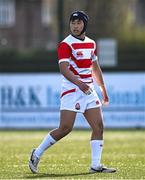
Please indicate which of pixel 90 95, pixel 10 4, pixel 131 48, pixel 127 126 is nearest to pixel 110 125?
pixel 127 126

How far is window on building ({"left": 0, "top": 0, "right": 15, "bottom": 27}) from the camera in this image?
58.8 metres

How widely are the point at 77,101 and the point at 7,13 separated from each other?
48008 millimetres

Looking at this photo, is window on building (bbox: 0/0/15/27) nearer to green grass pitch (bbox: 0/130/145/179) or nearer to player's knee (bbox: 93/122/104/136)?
green grass pitch (bbox: 0/130/145/179)

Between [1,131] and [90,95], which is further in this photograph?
[1,131]

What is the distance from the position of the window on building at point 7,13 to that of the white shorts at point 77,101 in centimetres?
4586

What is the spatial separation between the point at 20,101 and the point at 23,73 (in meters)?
1.17

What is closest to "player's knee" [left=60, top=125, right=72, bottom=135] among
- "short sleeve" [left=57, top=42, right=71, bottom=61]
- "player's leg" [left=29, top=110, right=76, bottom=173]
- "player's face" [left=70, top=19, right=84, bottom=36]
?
"player's leg" [left=29, top=110, right=76, bottom=173]

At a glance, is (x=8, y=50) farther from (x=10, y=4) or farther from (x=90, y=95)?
(x=10, y=4)

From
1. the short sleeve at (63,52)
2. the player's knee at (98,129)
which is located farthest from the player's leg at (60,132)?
the short sleeve at (63,52)

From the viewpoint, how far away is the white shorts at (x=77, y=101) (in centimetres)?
1251

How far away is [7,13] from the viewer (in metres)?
60.0

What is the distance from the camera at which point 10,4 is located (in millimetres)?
59625

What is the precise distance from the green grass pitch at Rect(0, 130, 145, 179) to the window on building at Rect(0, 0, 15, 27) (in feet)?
119

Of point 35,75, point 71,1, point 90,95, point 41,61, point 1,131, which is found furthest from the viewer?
point 71,1
